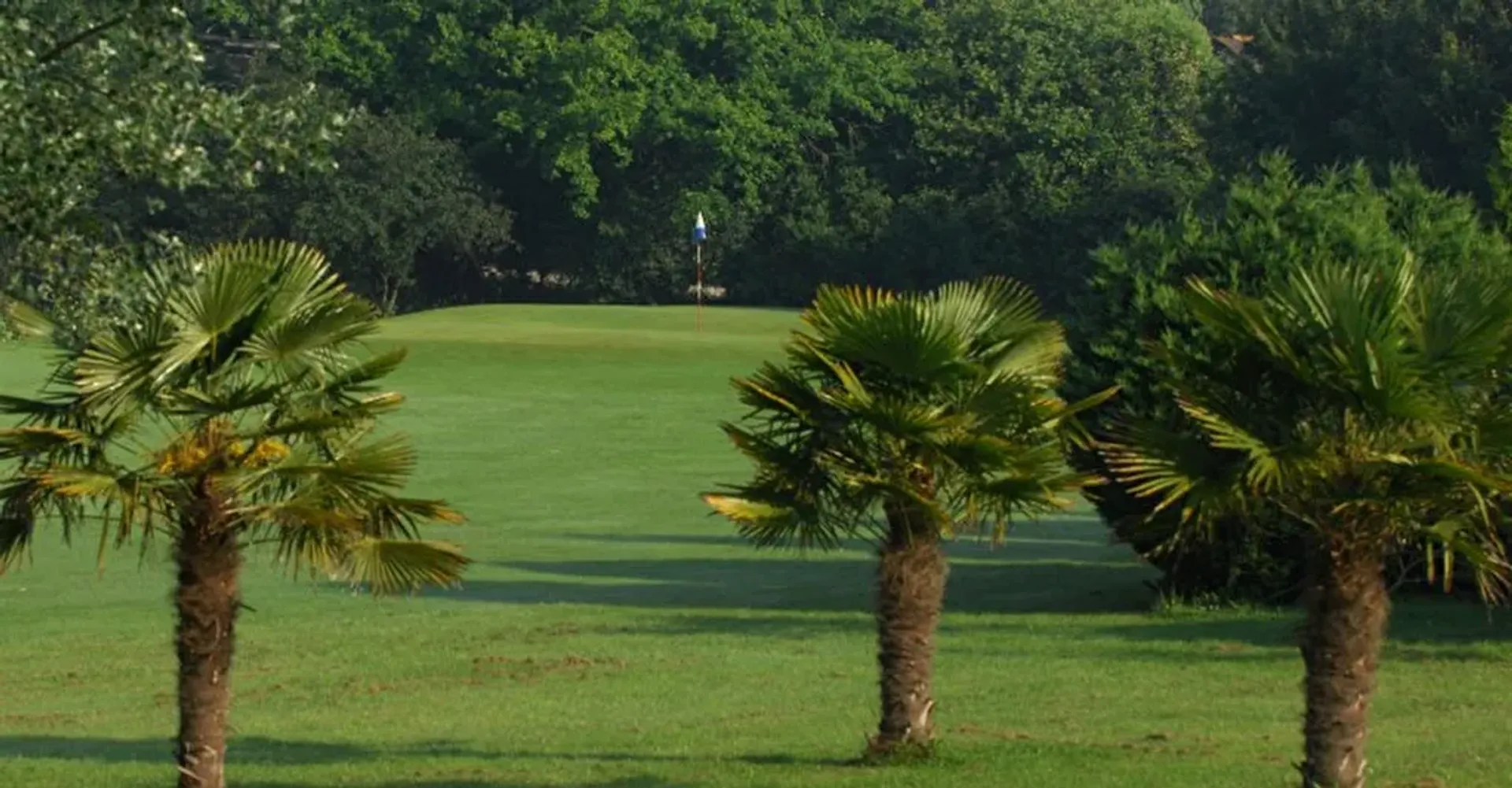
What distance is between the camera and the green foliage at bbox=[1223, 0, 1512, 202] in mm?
60094

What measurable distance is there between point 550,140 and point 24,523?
60.6m

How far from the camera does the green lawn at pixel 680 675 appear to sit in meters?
14.3

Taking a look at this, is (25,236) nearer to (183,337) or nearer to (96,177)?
(96,177)

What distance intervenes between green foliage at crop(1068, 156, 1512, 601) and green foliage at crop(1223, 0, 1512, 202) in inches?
1474

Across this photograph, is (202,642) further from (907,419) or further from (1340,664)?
(1340,664)

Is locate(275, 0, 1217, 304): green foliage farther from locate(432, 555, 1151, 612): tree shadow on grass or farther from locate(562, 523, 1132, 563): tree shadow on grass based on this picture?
locate(432, 555, 1151, 612): tree shadow on grass

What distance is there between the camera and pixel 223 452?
477 inches

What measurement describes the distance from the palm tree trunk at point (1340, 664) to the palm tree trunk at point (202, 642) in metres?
5.05

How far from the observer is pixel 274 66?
67.9 m

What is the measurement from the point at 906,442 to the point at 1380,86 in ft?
167

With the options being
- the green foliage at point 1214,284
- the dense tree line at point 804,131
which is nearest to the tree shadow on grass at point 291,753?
the green foliage at point 1214,284

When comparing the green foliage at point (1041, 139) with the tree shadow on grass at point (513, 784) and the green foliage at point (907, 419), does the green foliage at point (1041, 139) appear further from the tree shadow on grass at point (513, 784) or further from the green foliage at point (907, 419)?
the tree shadow on grass at point (513, 784)

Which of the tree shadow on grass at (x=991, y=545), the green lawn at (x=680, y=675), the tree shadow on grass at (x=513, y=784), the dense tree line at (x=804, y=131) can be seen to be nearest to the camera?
the tree shadow on grass at (x=513, y=784)

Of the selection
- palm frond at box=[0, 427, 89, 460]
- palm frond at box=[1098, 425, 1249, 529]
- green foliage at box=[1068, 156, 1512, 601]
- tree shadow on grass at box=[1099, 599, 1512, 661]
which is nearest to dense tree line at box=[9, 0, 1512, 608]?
green foliage at box=[1068, 156, 1512, 601]
